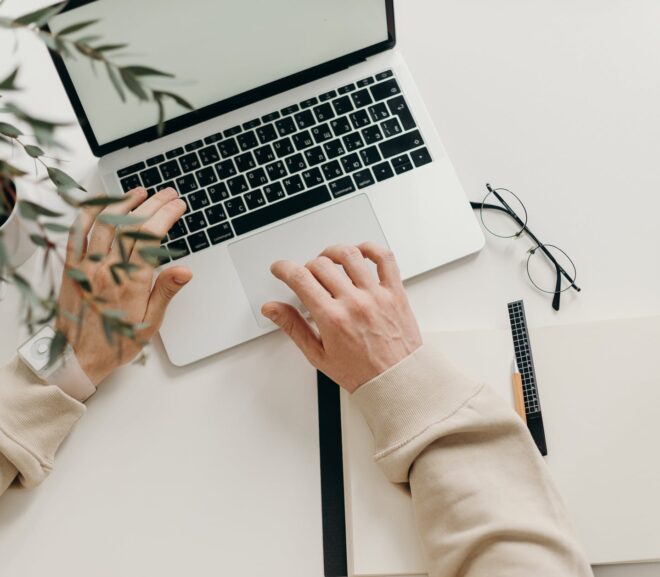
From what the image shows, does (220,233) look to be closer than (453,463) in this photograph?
No

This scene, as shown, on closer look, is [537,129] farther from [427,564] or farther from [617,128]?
[427,564]

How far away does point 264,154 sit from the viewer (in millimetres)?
921

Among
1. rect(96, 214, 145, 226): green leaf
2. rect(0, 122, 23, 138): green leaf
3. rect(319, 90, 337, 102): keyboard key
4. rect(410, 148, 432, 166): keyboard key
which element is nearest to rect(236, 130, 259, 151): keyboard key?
rect(319, 90, 337, 102): keyboard key

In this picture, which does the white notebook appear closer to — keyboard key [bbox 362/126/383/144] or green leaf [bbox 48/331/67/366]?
keyboard key [bbox 362/126/383/144]

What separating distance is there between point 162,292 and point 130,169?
18 cm

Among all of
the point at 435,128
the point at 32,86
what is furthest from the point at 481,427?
the point at 32,86

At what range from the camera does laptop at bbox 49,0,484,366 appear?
2.95 feet

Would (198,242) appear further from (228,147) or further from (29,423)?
(29,423)

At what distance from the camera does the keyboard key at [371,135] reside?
0.92 m

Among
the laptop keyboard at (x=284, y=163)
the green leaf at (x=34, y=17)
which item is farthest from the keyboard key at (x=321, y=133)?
the green leaf at (x=34, y=17)

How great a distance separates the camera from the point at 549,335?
2.91 feet

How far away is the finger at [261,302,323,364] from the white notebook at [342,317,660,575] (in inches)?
2.9

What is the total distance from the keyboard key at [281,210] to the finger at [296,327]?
12 cm

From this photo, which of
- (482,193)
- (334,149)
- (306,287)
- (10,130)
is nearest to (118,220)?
(10,130)
